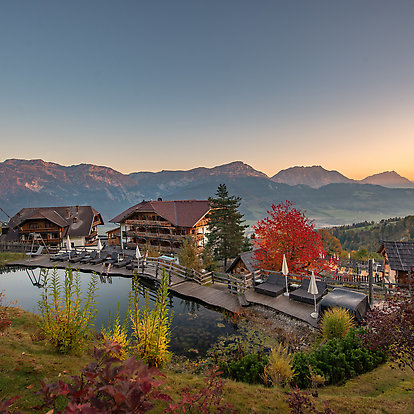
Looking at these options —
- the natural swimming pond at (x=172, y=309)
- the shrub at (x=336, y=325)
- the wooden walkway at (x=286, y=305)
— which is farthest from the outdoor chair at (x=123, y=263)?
the shrub at (x=336, y=325)

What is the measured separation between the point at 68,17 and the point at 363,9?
1117 inches

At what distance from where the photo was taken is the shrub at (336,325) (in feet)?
27.5

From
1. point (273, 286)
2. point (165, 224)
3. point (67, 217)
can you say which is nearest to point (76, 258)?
point (165, 224)

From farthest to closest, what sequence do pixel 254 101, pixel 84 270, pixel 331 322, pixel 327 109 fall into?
1. pixel 254 101
2. pixel 327 109
3. pixel 84 270
4. pixel 331 322

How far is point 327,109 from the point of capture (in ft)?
158

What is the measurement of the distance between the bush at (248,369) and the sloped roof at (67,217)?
40.3 metres

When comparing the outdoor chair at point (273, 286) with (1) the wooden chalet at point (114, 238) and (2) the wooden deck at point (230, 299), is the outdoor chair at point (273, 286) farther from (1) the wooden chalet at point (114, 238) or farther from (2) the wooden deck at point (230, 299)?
(1) the wooden chalet at point (114, 238)

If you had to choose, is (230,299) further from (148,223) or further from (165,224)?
(148,223)

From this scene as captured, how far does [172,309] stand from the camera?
1315 cm

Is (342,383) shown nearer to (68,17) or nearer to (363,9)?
(363,9)

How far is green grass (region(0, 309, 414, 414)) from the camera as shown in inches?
170

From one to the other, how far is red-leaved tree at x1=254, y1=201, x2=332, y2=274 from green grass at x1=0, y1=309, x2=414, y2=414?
9.85m

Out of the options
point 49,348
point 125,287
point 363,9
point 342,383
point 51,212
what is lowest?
point 125,287

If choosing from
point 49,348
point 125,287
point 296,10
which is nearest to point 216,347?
point 49,348
